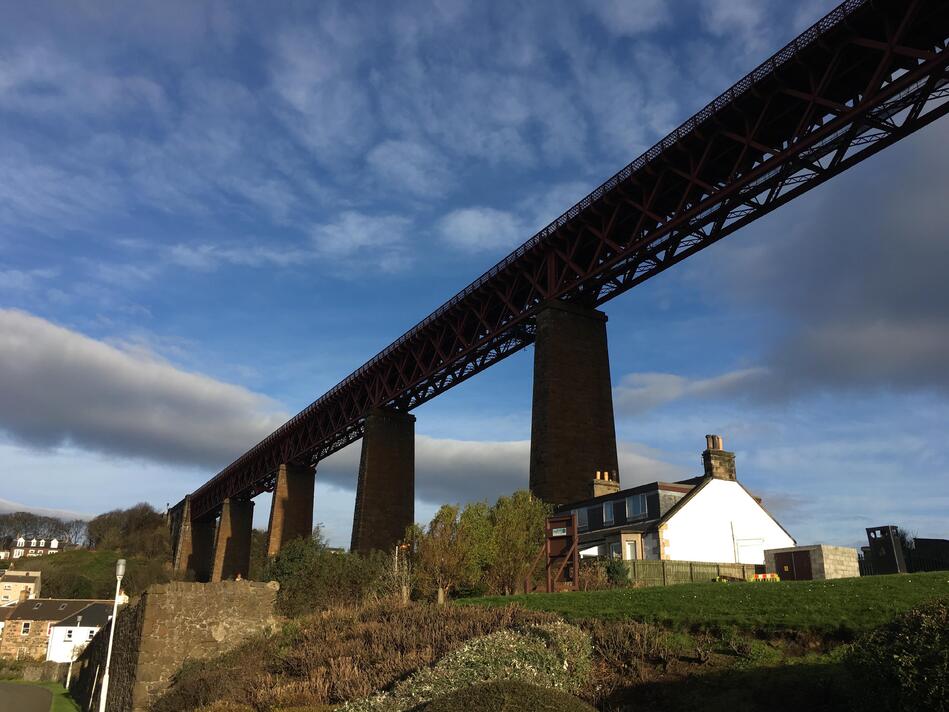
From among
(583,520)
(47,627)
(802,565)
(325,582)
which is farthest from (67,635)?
(802,565)

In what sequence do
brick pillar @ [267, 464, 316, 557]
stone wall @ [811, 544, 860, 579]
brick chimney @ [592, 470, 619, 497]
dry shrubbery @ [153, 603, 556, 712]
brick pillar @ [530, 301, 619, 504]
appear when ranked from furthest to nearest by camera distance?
brick pillar @ [267, 464, 316, 557]
brick chimney @ [592, 470, 619, 497]
brick pillar @ [530, 301, 619, 504]
stone wall @ [811, 544, 860, 579]
dry shrubbery @ [153, 603, 556, 712]

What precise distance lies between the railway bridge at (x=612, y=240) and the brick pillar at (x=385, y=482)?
107mm

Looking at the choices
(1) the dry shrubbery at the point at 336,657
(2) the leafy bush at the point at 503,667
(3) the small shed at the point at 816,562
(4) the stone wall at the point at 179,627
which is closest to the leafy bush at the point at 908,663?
(2) the leafy bush at the point at 503,667

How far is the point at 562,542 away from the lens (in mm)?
26750

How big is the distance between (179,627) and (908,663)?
20266 mm

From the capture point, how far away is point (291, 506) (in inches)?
2975

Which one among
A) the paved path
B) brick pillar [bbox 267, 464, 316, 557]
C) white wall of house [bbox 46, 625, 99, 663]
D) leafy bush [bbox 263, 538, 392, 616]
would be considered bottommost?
the paved path

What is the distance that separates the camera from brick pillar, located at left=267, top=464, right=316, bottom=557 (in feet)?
238

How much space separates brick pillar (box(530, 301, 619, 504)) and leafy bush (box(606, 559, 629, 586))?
12.0 m

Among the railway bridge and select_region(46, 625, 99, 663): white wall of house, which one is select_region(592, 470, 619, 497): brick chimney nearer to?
the railway bridge

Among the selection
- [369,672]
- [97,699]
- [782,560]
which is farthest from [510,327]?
[369,672]

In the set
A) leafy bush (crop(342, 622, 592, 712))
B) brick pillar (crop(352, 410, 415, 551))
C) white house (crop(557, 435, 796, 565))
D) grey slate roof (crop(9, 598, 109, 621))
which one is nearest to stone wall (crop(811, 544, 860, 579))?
white house (crop(557, 435, 796, 565))

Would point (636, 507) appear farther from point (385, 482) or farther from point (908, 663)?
point (908, 663)

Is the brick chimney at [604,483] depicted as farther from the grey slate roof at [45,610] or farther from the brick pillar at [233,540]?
the grey slate roof at [45,610]
